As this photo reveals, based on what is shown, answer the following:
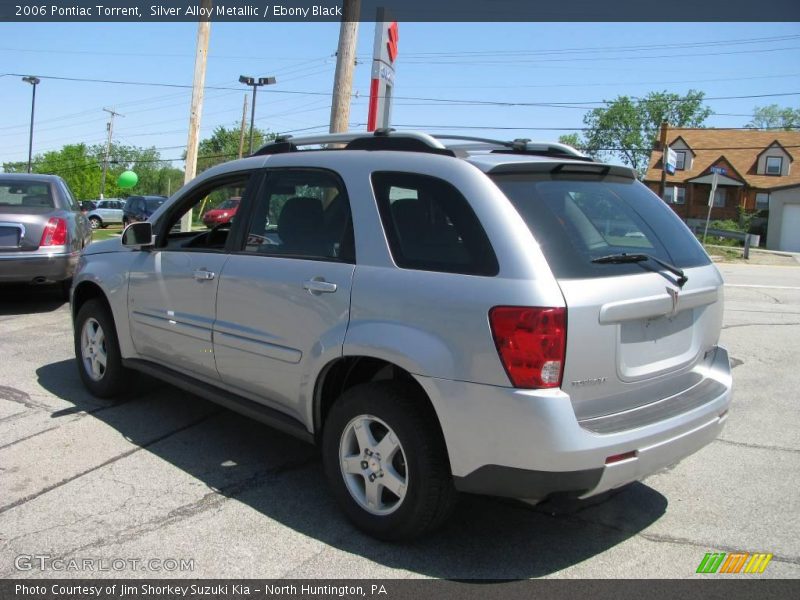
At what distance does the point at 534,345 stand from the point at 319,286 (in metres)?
1.19

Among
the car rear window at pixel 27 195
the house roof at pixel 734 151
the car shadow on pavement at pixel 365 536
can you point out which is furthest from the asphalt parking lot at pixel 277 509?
the house roof at pixel 734 151

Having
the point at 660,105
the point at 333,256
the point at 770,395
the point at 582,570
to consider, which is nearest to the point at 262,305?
the point at 333,256

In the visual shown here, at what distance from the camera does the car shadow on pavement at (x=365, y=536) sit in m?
3.10

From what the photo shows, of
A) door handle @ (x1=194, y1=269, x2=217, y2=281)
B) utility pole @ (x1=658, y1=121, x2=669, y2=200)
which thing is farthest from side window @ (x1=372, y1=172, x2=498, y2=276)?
utility pole @ (x1=658, y1=121, x2=669, y2=200)

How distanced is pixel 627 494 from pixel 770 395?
2692mm

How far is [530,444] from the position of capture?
2732 mm

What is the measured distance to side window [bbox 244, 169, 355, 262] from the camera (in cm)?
357

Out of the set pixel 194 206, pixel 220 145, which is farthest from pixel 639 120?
pixel 194 206

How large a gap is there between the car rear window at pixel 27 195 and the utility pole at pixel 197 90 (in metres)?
5.90

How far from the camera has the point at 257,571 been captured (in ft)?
9.86

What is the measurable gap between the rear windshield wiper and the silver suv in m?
0.02

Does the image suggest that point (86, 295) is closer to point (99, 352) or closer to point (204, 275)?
point (99, 352)

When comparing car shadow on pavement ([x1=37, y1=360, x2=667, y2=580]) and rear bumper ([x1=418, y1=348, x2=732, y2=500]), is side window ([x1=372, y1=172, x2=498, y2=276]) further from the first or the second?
car shadow on pavement ([x1=37, y1=360, x2=667, y2=580])
